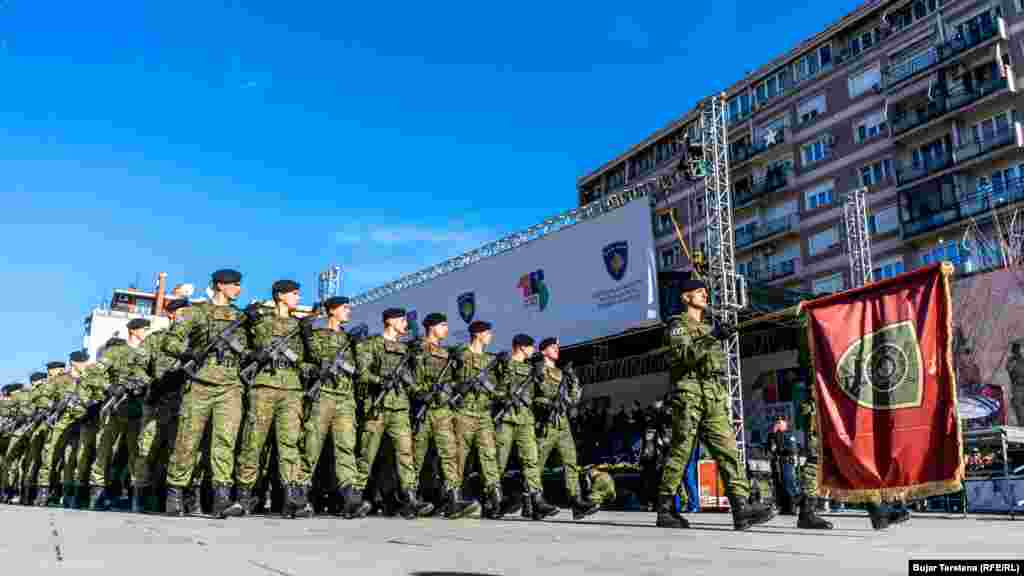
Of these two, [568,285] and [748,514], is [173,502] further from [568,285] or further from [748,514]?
[568,285]

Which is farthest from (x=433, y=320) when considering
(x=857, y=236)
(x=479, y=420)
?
(x=857, y=236)

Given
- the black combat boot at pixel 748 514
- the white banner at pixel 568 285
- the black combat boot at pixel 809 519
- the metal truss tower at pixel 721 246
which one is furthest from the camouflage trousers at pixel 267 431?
the white banner at pixel 568 285

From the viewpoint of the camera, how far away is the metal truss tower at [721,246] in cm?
1447

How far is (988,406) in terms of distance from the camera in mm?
17500

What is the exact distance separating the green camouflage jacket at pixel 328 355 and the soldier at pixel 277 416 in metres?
0.19

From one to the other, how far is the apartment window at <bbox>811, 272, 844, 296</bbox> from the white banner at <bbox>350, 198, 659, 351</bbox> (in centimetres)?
2086

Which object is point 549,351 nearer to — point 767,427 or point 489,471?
point 489,471

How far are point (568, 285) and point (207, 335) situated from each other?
36.1 ft

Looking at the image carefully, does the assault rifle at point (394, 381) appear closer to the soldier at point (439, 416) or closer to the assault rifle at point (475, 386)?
the soldier at point (439, 416)

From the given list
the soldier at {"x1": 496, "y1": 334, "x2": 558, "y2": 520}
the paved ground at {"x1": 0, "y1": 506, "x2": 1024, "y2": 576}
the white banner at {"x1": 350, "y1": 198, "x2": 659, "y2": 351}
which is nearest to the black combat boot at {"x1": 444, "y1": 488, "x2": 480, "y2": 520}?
the soldier at {"x1": 496, "y1": 334, "x2": 558, "y2": 520}

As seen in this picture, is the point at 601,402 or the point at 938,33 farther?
the point at 938,33

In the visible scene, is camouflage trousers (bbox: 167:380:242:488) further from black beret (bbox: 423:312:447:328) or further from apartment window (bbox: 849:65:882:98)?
apartment window (bbox: 849:65:882:98)

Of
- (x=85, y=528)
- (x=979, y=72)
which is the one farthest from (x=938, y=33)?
(x=85, y=528)

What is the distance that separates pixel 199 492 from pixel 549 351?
382cm
